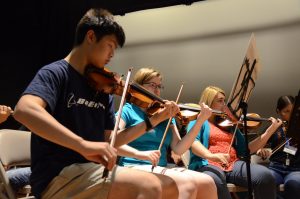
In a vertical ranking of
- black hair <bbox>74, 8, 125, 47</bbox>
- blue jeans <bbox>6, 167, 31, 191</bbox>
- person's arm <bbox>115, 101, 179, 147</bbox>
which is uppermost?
black hair <bbox>74, 8, 125, 47</bbox>

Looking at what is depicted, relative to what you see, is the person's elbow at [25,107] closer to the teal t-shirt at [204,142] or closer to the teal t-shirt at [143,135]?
the teal t-shirt at [143,135]

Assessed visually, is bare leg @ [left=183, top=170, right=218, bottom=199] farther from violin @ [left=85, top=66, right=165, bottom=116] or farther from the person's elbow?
the person's elbow

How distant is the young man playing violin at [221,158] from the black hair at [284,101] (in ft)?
1.23

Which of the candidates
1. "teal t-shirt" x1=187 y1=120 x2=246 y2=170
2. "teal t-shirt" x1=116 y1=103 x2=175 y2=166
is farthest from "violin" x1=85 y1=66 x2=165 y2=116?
"teal t-shirt" x1=187 y1=120 x2=246 y2=170

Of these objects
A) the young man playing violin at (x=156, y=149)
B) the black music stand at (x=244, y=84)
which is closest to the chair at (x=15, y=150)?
the young man playing violin at (x=156, y=149)

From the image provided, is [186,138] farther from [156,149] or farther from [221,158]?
[221,158]

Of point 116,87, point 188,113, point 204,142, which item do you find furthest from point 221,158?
point 116,87

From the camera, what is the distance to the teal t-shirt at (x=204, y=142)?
2.68 m

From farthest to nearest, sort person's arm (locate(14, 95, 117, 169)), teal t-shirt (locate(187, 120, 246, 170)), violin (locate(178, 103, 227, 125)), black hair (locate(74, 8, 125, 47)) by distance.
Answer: teal t-shirt (locate(187, 120, 246, 170)) → violin (locate(178, 103, 227, 125)) → black hair (locate(74, 8, 125, 47)) → person's arm (locate(14, 95, 117, 169))

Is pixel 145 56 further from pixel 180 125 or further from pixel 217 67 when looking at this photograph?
pixel 180 125

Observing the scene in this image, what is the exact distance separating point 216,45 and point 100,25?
2.53 meters

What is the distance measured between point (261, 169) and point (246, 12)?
63.9 inches

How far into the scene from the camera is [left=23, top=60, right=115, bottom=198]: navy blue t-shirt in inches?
52.4

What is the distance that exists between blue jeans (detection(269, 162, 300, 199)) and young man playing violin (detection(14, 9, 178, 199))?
4.77 ft
